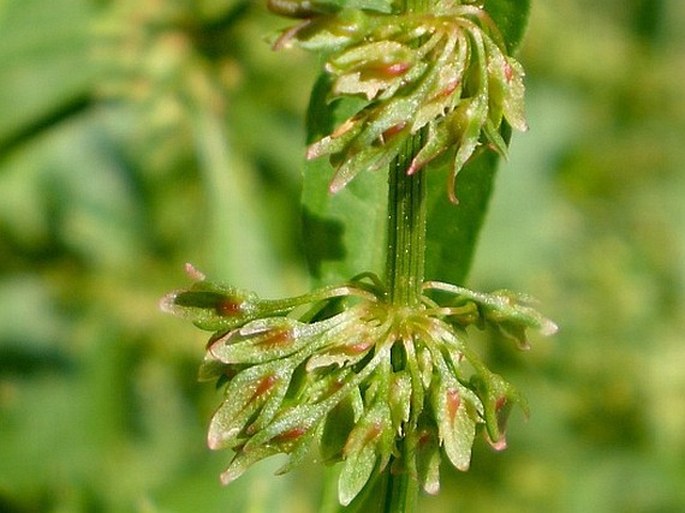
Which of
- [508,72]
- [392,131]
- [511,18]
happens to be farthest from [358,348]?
[511,18]

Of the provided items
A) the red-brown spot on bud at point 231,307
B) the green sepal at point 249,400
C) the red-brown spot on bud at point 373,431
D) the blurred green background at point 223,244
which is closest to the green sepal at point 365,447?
the red-brown spot on bud at point 373,431

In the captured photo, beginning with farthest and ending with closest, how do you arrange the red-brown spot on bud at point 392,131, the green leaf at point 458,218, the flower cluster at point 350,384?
the green leaf at point 458,218
the flower cluster at point 350,384
the red-brown spot on bud at point 392,131

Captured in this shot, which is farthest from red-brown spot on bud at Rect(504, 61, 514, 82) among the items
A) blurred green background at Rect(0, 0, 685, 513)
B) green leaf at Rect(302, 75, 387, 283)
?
blurred green background at Rect(0, 0, 685, 513)

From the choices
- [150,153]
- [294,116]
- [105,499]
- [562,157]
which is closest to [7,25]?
→ [150,153]

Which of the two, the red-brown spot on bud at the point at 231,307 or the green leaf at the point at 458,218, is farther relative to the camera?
the green leaf at the point at 458,218

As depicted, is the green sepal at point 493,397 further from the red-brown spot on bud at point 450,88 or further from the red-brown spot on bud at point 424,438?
the red-brown spot on bud at point 450,88

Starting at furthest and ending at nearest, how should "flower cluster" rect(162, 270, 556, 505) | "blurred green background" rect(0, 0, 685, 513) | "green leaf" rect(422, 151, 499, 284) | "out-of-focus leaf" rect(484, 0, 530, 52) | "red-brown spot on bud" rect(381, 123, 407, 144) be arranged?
1. "blurred green background" rect(0, 0, 685, 513)
2. "green leaf" rect(422, 151, 499, 284)
3. "out-of-focus leaf" rect(484, 0, 530, 52)
4. "flower cluster" rect(162, 270, 556, 505)
5. "red-brown spot on bud" rect(381, 123, 407, 144)

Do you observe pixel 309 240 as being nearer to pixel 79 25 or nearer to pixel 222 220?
pixel 222 220

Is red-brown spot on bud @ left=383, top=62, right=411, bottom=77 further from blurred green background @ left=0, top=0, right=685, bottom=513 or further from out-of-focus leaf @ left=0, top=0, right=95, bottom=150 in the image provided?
out-of-focus leaf @ left=0, top=0, right=95, bottom=150
